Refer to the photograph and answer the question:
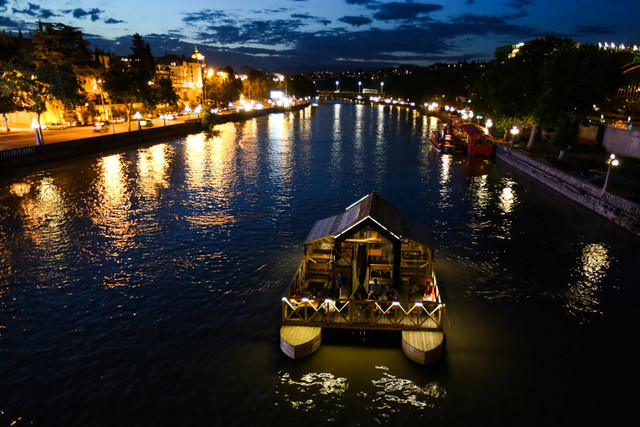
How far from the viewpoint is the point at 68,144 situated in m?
52.4

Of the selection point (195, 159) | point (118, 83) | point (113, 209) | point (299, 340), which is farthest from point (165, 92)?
point (299, 340)

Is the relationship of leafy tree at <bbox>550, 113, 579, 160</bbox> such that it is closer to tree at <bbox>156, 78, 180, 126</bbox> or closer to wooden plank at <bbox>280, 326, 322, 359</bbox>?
wooden plank at <bbox>280, 326, 322, 359</bbox>

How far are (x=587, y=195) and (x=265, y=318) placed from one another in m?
30.2

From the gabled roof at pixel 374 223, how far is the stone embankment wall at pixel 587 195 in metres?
19.1

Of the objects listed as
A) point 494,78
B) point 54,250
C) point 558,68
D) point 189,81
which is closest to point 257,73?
point 189,81

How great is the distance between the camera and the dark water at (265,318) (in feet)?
42.1

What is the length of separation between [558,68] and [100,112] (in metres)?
82.6

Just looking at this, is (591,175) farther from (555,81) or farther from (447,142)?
(447,142)

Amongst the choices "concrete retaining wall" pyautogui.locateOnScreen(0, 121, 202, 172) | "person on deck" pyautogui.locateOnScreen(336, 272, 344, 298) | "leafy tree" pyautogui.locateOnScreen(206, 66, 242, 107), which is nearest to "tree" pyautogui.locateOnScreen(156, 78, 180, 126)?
"concrete retaining wall" pyautogui.locateOnScreen(0, 121, 202, 172)

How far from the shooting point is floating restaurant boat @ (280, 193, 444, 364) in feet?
49.3

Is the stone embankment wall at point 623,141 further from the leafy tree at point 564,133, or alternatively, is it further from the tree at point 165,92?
the tree at point 165,92

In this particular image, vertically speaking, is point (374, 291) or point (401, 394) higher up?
point (374, 291)

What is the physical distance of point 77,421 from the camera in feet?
39.8

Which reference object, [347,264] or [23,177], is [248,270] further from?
[23,177]
